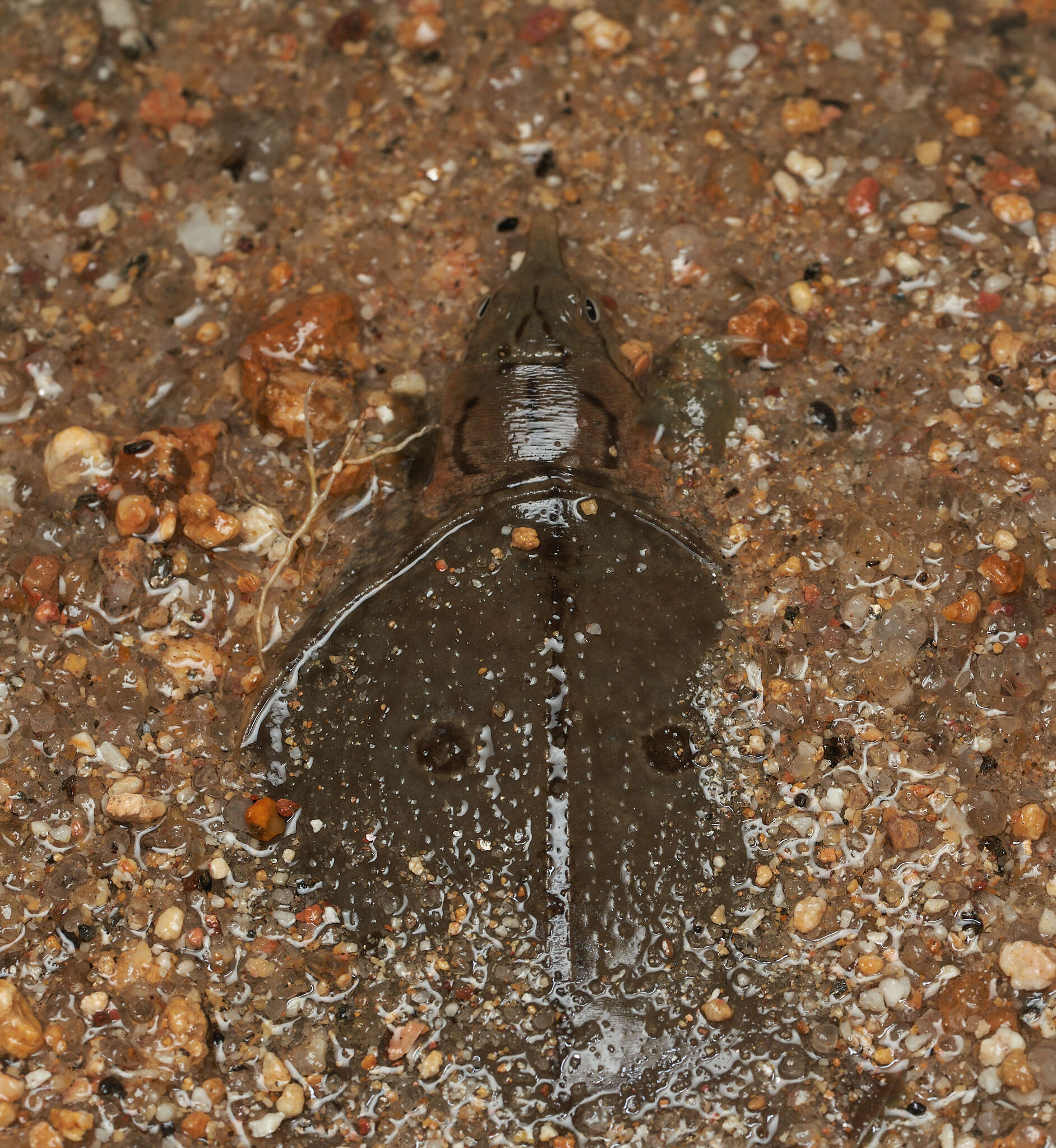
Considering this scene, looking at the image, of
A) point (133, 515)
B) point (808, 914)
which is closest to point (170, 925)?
point (133, 515)

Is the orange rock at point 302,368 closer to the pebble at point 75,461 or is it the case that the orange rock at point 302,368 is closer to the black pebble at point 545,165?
the pebble at point 75,461

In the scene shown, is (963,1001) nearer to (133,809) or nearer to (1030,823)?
(1030,823)

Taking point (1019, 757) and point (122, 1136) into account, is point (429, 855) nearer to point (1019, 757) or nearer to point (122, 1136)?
point (122, 1136)

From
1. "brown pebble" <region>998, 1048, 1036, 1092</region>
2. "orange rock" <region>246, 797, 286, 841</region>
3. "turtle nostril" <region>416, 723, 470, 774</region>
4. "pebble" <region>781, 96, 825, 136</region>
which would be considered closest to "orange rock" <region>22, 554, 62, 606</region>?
"orange rock" <region>246, 797, 286, 841</region>

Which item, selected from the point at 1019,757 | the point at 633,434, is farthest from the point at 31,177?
the point at 1019,757

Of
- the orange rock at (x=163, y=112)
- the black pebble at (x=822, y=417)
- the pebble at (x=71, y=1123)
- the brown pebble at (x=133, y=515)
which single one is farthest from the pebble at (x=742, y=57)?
the pebble at (x=71, y=1123)
